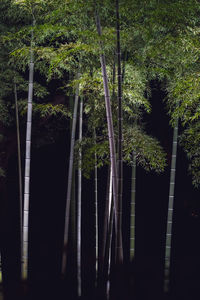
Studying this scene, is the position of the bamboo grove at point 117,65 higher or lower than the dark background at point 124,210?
higher

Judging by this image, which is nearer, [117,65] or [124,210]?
[117,65]

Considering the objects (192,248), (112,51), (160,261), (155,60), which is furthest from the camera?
(192,248)

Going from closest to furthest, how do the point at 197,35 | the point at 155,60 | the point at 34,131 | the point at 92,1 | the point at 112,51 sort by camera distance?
1. the point at 92,1
2. the point at 197,35
3. the point at 112,51
4. the point at 155,60
5. the point at 34,131

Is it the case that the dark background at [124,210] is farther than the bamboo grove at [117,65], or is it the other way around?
the dark background at [124,210]

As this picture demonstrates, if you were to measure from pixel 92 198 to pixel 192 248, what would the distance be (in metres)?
3.49

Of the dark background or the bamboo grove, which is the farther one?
the dark background

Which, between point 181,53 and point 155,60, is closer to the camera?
point 181,53

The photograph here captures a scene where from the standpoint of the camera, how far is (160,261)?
8.30 metres

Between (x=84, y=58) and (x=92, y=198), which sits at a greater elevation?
(x=84, y=58)

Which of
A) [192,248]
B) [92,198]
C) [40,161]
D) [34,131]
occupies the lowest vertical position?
[192,248]

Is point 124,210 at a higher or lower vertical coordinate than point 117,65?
lower

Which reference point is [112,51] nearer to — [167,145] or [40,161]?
[167,145]

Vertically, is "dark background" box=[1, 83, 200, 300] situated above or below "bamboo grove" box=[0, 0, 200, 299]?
below

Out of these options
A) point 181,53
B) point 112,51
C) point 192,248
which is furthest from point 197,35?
point 192,248
